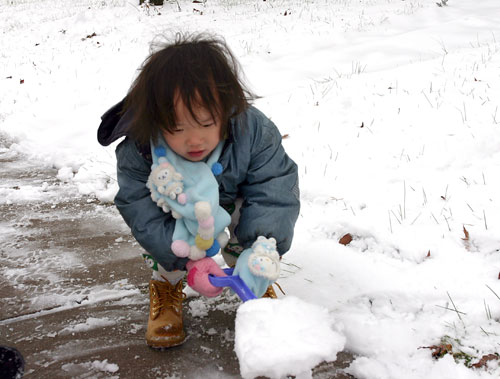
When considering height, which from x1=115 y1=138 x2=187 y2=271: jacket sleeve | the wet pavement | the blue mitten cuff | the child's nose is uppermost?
the child's nose

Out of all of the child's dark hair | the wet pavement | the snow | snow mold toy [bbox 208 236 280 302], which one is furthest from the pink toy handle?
→ the child's dark hair

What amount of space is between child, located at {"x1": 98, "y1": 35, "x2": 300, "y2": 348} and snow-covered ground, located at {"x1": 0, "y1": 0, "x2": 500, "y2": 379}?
1.49 feet

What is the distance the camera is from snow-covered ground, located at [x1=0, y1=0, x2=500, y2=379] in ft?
6.52

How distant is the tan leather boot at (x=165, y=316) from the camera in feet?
6.51

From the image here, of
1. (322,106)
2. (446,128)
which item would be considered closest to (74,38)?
(322,106)

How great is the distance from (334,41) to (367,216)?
4.39 meters

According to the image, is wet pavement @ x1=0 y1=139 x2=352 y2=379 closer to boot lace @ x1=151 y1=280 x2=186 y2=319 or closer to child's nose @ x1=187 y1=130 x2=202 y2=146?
boot lace @ x1=151 y1=280 x2=186 y2=319

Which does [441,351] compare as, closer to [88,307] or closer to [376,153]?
[88,307]

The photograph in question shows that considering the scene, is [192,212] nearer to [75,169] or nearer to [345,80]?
[75,169]

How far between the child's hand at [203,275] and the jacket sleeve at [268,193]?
19cm

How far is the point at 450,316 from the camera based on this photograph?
6.43 ft

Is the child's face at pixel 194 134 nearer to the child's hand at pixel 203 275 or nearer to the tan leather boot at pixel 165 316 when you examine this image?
the child's hand at pixel 203 275

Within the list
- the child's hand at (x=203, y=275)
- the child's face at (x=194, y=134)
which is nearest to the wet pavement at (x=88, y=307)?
the child's hand at (x=203, y=275)

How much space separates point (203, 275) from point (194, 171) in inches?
16.6
